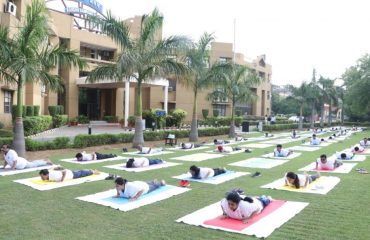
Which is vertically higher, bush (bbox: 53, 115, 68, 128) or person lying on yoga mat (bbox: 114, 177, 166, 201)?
bush (bbox: 53, 115, 68, 128)

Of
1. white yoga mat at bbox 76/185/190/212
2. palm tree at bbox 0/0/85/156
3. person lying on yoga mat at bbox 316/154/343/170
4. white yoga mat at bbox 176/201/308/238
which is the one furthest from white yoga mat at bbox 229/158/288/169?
palm tree at bbox 0/0/85/156

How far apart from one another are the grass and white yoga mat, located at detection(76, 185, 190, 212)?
0.66 ft

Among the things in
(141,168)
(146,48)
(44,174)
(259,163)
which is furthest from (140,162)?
(146,48)

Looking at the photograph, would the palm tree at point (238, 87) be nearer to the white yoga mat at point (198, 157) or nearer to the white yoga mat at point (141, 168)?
the white yoga mat at point (198, 157)

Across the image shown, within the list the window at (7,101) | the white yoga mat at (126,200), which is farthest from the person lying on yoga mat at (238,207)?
the window at (7,101)

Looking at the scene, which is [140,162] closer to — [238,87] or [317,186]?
[317,186]

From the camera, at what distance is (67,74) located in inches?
1457

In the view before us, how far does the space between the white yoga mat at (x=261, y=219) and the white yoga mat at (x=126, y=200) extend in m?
1.18

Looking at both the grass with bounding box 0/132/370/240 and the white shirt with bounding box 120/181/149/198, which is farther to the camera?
the white shirt with bounding box 120/181/149/198

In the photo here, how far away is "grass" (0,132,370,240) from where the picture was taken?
607cm

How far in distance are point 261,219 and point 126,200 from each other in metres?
2.83

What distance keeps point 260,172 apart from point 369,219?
569cm

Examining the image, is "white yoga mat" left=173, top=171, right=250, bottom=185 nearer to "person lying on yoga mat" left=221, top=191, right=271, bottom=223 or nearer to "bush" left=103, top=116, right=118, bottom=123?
"person lying on yoga mat" left=221, top=191, right=271, bottom=223

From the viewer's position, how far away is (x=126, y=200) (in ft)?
26.7
